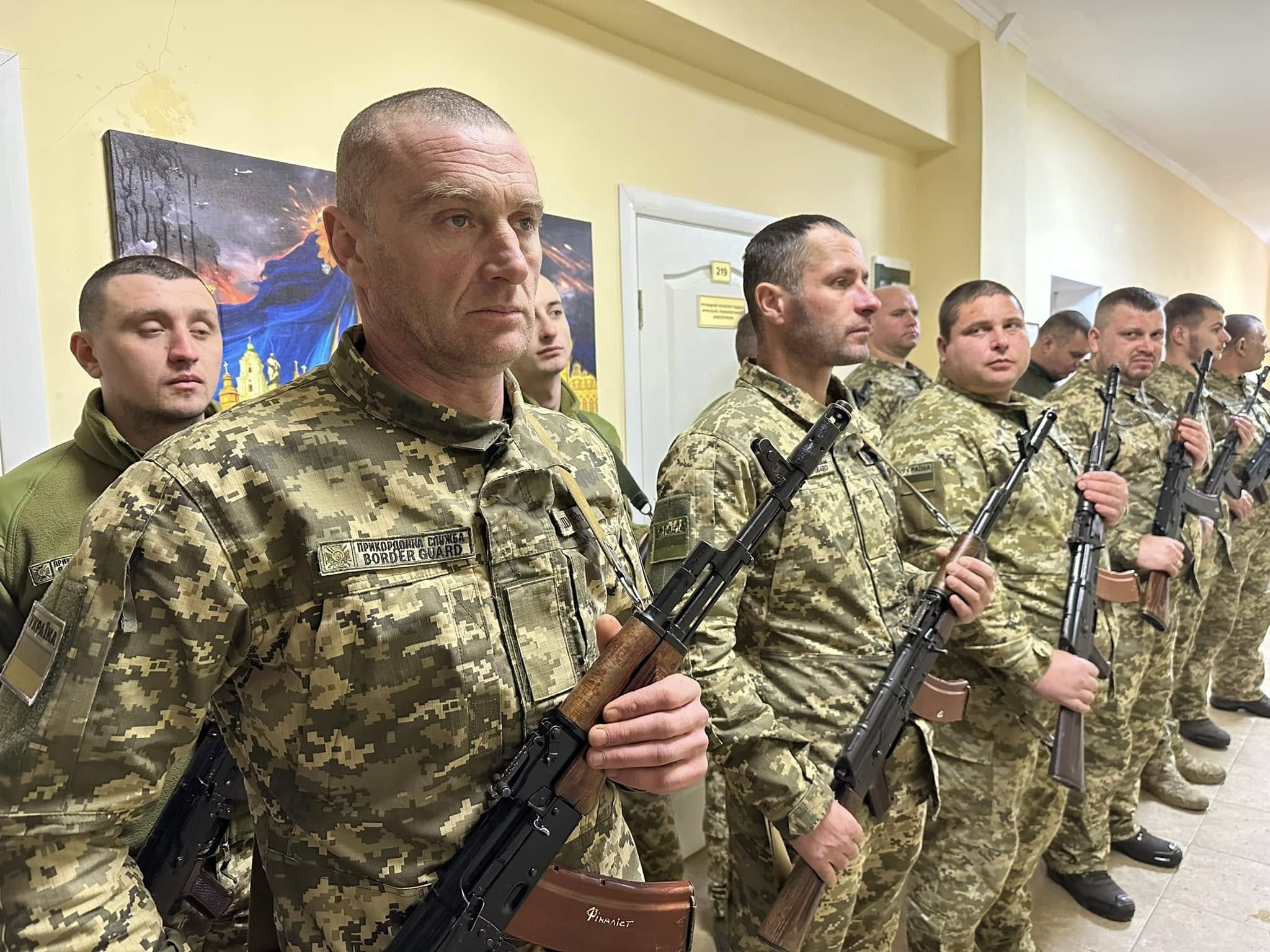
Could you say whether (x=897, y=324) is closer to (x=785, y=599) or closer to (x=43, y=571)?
(x=785, y=599)

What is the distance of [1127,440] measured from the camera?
2688mm

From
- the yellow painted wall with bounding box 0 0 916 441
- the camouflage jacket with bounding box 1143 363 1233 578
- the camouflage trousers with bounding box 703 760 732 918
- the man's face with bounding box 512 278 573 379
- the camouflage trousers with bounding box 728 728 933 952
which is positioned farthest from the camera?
the camouflage jacket with bounding box 1143 363 1233 578

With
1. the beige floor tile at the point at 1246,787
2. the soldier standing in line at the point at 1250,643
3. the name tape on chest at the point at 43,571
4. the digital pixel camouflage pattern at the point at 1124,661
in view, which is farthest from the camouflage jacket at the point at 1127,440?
the name tape on chest at the point at 43,571

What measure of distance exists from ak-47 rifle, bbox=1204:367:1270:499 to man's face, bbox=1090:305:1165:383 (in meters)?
0.65

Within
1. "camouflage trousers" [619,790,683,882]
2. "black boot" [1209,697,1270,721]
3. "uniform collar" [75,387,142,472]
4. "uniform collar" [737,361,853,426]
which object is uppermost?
"uniform collar" [737,361,853,426]

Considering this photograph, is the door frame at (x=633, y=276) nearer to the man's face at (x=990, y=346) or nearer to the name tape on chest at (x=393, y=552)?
the man's face at (x=990, y=346)

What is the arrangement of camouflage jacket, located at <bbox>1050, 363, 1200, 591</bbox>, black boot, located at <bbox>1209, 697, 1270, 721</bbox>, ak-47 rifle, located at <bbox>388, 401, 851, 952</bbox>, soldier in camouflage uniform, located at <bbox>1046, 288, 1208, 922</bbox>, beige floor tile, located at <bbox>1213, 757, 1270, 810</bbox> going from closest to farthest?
ak-47 rifle, located at <bbox>388, 401, 851, 952</bbox>, soldier in camouflage uniform, located at <bbox>1046, 288, 1208, 922</bbox>, camouflage jacket, located at <bbox>1050, 363, 1200, 591</bbox>, beige floor tile, located at <bbox>1213, 757, 1270, 810</bbox>, black boot, located at <bbox>1209, 697, 1270, 721</bbox>

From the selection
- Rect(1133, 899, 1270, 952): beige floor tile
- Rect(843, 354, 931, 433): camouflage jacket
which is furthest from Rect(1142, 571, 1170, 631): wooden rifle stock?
Rect(843, 354, 931, 433): camouflage jacket

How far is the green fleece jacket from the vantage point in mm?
1155

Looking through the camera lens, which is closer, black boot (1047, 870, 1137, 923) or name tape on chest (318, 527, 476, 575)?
name tape on chest (318, 527, 476, 575)

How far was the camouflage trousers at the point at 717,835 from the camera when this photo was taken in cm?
219

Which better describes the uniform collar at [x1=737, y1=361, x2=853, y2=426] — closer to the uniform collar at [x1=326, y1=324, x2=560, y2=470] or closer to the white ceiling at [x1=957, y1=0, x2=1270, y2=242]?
the uniform collar at [x1=326, y1=324, x2=560, y2=470]

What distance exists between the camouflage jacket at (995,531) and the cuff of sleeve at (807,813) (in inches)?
26.6

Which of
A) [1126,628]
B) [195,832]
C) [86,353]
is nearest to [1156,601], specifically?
[1126,628]
